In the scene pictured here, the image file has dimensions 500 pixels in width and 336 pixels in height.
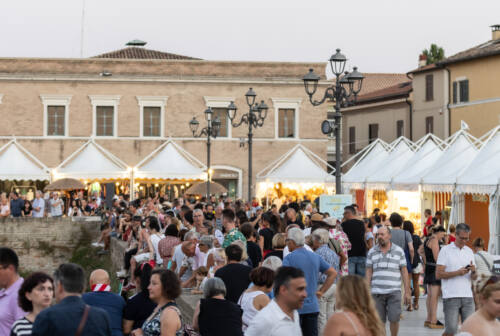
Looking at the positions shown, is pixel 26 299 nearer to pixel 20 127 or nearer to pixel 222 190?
pixel 222 190

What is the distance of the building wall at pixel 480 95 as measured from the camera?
40156 millimetres

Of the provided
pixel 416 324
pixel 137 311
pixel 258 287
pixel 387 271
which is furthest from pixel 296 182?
pixel 137 311

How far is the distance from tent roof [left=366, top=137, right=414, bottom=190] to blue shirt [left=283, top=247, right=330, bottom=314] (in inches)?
706

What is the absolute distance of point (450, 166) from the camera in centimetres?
2291

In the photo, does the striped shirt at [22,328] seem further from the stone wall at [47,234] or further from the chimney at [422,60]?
the chimney at [422,60]

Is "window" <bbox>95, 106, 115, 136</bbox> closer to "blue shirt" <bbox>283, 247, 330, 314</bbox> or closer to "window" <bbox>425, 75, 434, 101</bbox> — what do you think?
"window" <bbox>425, 75, 434, 101</bbox>

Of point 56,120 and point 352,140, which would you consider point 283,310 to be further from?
point 352,140

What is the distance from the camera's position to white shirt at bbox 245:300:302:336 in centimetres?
622

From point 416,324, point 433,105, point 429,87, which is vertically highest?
point 429,87

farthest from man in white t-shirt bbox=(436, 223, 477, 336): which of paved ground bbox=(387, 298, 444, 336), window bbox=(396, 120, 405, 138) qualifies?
window bbox=(396, 120, 405, 138)

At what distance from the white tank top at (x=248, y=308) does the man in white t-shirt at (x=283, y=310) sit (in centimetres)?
159

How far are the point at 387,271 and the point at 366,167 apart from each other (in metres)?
20.9

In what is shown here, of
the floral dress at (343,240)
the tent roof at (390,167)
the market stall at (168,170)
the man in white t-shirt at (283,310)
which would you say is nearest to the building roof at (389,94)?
the market stall at (168,170)

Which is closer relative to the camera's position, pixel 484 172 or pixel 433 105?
pixel 484 172
